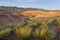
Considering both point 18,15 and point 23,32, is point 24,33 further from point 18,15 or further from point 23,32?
point 18,15

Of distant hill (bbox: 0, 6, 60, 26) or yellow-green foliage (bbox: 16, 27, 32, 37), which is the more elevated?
yellow-green foliage (bbox: 16, 27, 32, 37)

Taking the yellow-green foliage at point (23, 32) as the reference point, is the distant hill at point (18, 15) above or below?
below

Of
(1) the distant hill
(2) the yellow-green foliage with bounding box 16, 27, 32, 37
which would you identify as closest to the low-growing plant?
(2) the yellow-green foliage with bounding box 16, 27, 32, 37

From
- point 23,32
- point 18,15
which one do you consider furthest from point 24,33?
point 18,15

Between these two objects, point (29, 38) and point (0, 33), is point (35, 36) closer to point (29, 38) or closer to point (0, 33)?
point (29, 38)

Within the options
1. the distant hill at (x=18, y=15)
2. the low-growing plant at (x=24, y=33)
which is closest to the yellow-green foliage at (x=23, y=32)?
the low-growing plant at (x=24, y=33)

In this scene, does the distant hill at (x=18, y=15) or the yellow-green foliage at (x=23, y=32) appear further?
the distant hill at (x=18, y=15)

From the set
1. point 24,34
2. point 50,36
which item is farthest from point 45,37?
point 24,34

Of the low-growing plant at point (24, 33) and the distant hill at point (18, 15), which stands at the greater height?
the low-growing plant at point (24, 33)

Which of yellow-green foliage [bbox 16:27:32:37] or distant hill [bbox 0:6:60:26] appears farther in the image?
distant hill [bbox 0:6:60:26]

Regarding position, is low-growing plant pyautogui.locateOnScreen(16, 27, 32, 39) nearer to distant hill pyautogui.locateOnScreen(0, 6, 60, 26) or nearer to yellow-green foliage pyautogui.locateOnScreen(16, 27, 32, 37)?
yellow-green foliage pyautogui.locateOnScreen(16, 27, 32, 37)

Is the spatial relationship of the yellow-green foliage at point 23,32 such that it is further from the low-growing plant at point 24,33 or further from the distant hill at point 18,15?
the distant hill at point 18,15
